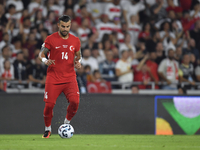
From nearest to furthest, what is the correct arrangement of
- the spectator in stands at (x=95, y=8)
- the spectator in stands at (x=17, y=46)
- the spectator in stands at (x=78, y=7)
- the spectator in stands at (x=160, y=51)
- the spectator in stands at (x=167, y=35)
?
the spectator in stands at (x=17, y=46)
the spectator in stands at (x=160, y=51)
the spectator in stands at (x=78, y=7)
the spectator in stands at (x=167, y=35)
the spectator in stands at (x=95, y=8)

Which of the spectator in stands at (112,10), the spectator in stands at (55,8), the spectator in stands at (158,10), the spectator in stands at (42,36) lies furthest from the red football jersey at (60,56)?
the spectator in stands at (158,10)

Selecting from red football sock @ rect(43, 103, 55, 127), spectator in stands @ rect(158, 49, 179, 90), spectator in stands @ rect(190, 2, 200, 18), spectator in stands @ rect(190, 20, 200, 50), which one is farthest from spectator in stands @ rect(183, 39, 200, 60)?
red football sock @ rect(43, 103, 55, 127)

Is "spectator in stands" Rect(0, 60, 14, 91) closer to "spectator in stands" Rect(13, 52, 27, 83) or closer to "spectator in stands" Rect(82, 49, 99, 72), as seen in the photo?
"spectator in stands" Rect(13, 52, 27, 83)

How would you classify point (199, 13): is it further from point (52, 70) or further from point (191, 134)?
point (52, 70)

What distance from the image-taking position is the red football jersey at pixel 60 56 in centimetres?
722

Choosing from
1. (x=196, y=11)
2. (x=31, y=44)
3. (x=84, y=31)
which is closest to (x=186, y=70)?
(x=196, y=11)

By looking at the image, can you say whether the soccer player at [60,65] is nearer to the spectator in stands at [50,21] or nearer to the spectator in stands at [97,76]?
the spectator in stands at [97,76]

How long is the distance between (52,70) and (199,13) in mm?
8891

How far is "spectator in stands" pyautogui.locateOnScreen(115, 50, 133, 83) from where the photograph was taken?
11.2 meters

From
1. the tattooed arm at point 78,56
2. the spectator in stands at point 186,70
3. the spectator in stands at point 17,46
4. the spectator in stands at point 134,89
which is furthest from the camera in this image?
the spectator in stands at point 186,70

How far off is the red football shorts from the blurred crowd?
2731 mm

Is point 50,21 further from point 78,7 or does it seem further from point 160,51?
point 160,51

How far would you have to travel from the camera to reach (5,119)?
923 centimetres

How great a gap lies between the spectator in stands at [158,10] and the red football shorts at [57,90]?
24.3ft
